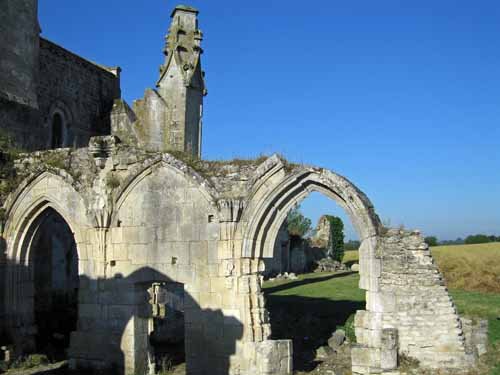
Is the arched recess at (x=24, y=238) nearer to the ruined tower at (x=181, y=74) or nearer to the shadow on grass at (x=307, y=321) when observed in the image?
the ruined tower at (x=181, y=74)

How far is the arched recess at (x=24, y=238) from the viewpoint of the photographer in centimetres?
993

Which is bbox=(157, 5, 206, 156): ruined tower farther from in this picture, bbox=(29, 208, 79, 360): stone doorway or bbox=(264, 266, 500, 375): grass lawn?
bbox=(264, 266, 500, 375): grass lawn

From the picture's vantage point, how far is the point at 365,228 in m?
8.63

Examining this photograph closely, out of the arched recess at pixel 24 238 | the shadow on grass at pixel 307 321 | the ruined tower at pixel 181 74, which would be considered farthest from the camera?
Result: the ruined tower at pixel 181 74

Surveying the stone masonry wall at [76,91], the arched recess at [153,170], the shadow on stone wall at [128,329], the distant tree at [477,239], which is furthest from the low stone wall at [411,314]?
the distant tree at [477,239]

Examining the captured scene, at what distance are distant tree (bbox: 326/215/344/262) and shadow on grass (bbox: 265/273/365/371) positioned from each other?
17633 mm

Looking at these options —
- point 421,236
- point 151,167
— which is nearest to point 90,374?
point 151,167

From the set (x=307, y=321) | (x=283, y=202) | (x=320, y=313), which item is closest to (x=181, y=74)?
(x=283, y=202)

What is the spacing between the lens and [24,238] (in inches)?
404

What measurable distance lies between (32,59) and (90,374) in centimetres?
765

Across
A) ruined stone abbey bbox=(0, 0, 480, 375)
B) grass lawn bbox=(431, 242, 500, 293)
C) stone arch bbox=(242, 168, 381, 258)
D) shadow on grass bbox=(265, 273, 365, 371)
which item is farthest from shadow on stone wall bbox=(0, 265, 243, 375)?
grass lawn bbox=(431, 242, 500, 293)

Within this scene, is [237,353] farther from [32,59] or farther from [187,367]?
[32,59]

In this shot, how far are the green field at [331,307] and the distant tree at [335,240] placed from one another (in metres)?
10.2

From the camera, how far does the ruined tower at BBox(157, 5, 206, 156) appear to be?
39.5 ft
